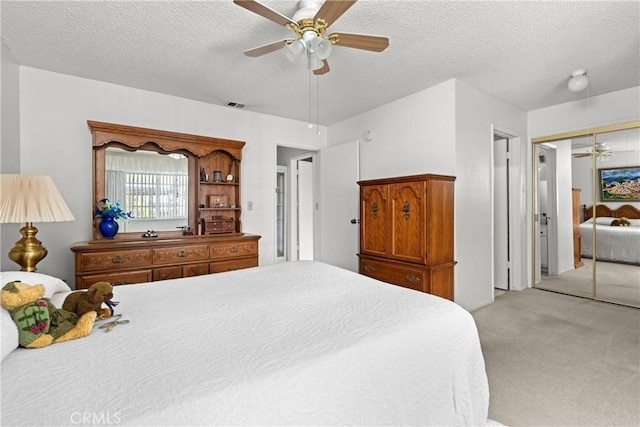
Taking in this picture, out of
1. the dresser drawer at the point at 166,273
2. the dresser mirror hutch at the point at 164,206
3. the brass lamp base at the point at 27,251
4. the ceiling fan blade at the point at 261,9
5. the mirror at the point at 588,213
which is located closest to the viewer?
the ceiling fan blade at the point at 261,9

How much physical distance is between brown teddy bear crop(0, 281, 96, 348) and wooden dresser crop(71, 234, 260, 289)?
179 cm

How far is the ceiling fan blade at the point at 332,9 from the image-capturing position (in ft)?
5.24

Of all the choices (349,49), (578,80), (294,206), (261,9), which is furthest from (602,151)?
(294,206)

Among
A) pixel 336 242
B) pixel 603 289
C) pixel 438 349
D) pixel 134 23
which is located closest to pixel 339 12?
pixel 134 23

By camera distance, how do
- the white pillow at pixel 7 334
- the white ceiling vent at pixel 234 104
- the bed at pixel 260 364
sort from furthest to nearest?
the white ceiling vent at pixel 234 104, the white pillow at pixel 7 334, the bed at pixel 260 364

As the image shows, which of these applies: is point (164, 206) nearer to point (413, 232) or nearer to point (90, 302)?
point (90, 302)

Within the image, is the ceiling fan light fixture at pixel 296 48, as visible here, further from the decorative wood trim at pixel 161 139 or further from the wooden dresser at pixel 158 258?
the wooden dresser at pixel 158 258

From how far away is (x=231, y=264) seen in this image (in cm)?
337

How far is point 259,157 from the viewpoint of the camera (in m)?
4.21

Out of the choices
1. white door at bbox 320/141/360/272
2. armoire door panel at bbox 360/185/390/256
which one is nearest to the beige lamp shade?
armoire door panel at bbox 360/185/390/256

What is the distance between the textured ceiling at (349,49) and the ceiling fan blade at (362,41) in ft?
0.70

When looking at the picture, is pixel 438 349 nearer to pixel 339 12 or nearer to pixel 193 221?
pixel 339 12

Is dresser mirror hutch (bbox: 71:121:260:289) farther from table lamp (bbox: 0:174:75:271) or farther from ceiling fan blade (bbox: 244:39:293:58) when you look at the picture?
ceiling fan blade (bbox: 244:39:293:58)

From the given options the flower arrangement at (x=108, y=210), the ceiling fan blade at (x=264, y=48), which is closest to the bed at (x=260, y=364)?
the ceiling fan blade at (x=264, y=48)
